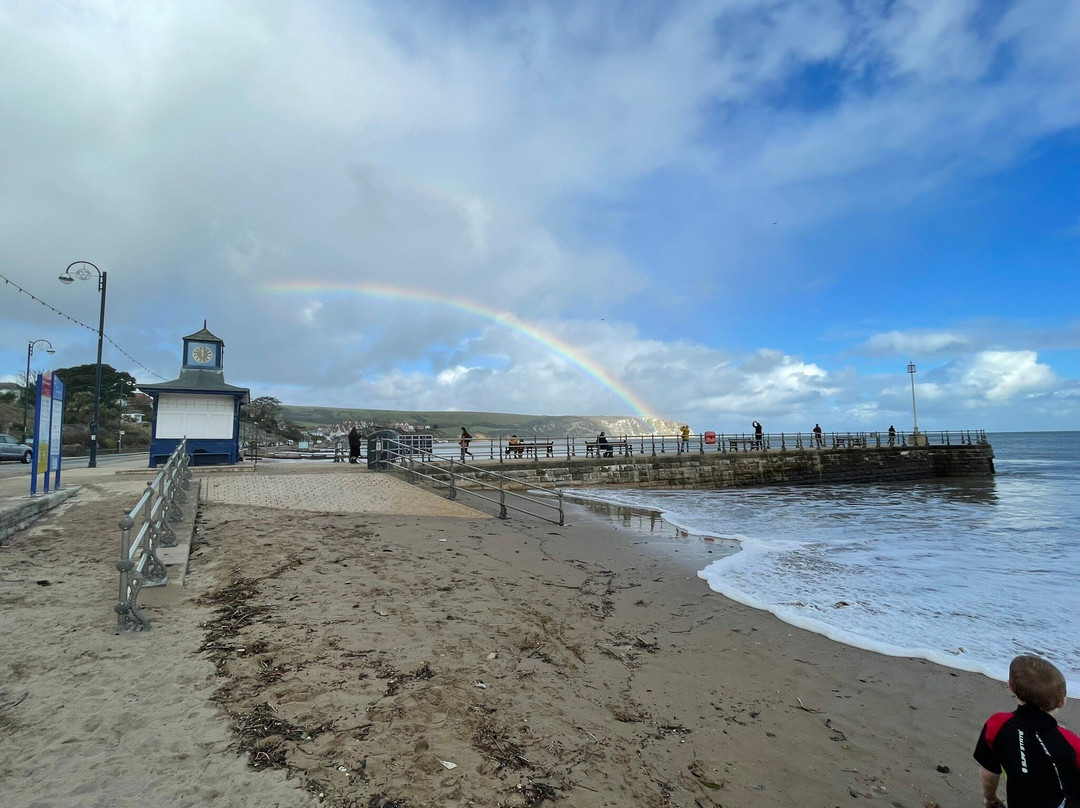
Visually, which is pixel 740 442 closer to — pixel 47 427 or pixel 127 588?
pixel 47 427

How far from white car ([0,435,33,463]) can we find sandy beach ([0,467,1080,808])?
929 inches

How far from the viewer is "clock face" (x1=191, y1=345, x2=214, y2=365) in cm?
2148

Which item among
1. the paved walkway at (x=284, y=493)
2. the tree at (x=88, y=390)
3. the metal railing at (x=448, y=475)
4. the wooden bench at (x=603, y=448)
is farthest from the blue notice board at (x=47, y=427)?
the tree at (x=88, y=390)

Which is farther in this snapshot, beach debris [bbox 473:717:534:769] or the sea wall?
the sea wall

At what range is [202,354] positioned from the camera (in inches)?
850

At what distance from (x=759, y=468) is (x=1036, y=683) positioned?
34251 mm

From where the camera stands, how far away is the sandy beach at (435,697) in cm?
299

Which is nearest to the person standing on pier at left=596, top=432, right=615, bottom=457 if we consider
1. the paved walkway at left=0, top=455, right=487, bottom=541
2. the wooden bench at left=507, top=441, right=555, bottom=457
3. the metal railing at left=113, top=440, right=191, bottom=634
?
the wooden bench at left=507, top=441, right=555, bottom=457

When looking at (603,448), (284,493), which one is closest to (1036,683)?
(284,493)

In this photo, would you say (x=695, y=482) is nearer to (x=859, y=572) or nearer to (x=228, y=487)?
(x=859, y=572)

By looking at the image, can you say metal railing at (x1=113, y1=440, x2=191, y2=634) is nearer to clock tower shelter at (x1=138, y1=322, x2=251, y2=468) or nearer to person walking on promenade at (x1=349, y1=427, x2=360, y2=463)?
clock tower shelter at (x1=138, y1=322, x2=251, y2=468)

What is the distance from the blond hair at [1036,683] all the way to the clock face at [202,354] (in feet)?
80.6

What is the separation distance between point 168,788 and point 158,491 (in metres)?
4.93

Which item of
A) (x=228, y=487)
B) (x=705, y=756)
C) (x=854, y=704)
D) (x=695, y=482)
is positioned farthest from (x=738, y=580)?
(x=695, y=482)
